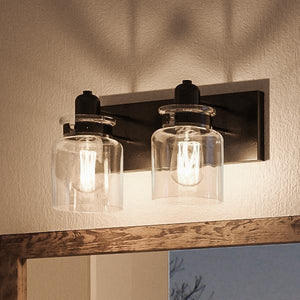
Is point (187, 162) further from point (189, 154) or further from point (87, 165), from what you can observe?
point (87, 165)

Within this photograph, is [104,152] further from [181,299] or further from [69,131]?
[181,299]

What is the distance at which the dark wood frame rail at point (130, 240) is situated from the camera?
134 cm

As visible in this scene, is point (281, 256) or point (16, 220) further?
point (16, 220)

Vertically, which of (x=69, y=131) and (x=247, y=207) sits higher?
(x=69, y=131)

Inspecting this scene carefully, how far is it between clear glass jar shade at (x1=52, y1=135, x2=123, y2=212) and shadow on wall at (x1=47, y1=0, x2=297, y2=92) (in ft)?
0.51

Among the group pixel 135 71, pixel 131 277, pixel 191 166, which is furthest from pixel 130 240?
pixel 135 71

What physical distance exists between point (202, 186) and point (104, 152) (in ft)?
0.54

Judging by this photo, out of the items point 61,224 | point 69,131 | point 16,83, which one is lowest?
point 61,224

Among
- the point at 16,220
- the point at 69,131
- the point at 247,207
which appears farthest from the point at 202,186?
the point at 16,220

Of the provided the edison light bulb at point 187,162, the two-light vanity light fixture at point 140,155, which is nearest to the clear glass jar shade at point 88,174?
the two-light vanity light fixture at point 140,155

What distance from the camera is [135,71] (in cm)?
152

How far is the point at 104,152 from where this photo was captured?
140 centimetres

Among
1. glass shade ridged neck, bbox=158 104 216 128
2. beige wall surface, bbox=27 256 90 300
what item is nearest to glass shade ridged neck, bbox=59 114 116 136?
glass shade ridged neck, bbox=158 104 216 128

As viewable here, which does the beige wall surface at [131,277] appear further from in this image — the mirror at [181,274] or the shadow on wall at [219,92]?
the shadow on wall at [219,92]
